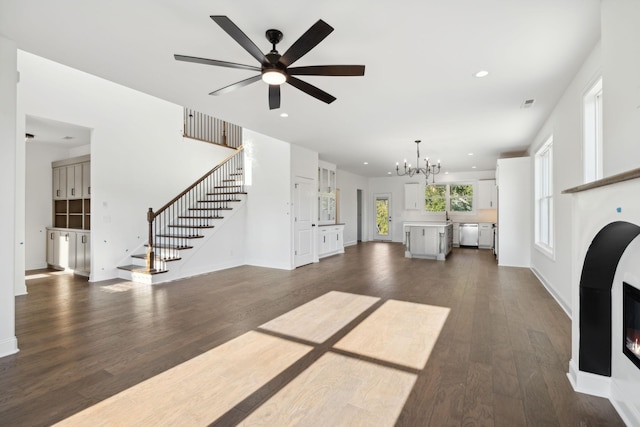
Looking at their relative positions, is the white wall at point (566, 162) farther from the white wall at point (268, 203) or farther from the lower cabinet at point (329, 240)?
the lower cabinet at point (329, 240)

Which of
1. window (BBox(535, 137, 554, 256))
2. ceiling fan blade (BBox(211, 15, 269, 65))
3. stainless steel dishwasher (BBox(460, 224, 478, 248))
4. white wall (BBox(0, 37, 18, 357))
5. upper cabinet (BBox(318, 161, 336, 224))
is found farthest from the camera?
stainless steel dishwasher (BBox(460, 224, 478, 248))

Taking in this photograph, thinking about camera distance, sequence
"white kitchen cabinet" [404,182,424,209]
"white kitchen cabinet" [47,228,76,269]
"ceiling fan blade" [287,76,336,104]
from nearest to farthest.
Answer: "ceiling fan blade" [287,76,336,104]
"white kitchen cabinet" [47,228,76,269]
"white kitchen cabinet" [404,182,424,209]

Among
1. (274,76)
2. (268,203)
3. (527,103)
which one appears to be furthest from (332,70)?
(268,203)

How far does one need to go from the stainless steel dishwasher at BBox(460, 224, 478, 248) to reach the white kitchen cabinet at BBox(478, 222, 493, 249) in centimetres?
12

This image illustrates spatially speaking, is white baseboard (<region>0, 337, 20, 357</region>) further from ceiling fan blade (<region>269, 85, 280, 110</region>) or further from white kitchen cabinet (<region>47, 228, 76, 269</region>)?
white kitchen cabinet (<region>47, 228, 76, 269</region>)

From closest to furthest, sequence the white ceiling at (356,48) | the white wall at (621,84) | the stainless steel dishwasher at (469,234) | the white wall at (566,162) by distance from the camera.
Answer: the white wall at (621,84) < the white ceiling at (356,48) < the white wall at (566,162) < the stainless steel dishwasher at (469,234)

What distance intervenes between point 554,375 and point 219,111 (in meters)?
4.86

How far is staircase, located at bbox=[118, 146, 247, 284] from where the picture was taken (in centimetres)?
551

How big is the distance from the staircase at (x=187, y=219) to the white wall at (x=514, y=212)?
19.6ft

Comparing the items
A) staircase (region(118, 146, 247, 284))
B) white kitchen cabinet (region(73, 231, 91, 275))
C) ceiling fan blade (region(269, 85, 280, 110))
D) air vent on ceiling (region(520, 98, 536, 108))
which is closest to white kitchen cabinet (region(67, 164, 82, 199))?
white kitchen cabinet (region(73, 231, 91, 275))

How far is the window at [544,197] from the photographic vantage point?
507 cm

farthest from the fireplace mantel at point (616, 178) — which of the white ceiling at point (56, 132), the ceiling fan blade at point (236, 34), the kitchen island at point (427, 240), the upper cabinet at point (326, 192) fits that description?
the white ceiling at point (56, 132)

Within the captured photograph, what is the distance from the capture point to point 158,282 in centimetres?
528

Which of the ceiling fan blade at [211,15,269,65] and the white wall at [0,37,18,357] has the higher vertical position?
the ceiling fan blade at [211,15,269,65]
